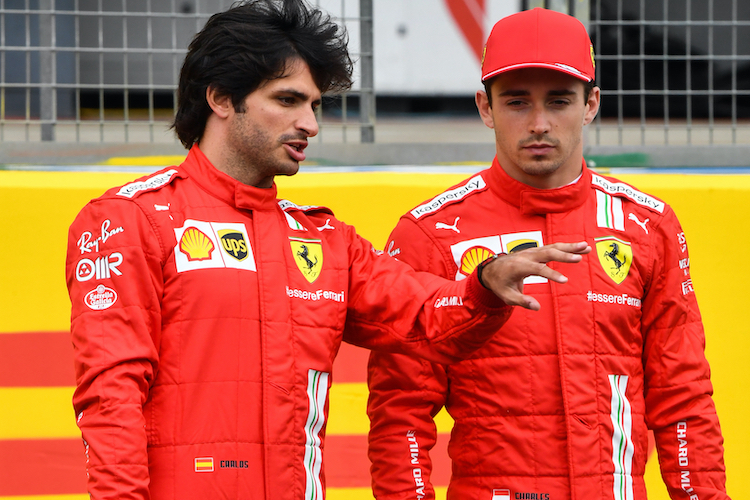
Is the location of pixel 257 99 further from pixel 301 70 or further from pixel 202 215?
pixel 202 215

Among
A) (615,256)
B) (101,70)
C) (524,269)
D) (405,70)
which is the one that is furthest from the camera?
(405,70)

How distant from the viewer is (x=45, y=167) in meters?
3.88

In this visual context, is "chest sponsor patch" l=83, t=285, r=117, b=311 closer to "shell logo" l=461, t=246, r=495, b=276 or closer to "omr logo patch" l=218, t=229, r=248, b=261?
"omr logo patch" l=218, t=229, r=248, b=261

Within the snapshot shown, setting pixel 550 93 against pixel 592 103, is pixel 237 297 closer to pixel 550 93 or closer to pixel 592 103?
pixel 550 93

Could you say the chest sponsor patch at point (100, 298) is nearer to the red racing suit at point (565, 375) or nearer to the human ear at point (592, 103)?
the red racing suit at point (565, 375)

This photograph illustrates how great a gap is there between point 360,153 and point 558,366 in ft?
5.77

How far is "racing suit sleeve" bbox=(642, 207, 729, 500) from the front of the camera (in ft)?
8.62

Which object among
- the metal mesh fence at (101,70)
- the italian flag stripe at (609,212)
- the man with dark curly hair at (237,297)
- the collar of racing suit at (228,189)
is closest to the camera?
the man with dark curly hair at (237,297)

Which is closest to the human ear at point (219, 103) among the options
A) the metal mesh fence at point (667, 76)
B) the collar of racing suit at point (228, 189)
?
the collar of racing suit at point (228, 189)

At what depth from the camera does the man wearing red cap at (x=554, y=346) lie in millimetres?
2547

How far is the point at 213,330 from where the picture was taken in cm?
233

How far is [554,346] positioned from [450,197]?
1.78ft

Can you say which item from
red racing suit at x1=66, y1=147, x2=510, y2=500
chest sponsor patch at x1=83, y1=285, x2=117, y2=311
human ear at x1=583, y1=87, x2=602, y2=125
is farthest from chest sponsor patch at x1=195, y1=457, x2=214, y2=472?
human ear at x1=583, y1=87, x2=602, y2=125

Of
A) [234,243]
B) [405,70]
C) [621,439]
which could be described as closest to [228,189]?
[234,243]
